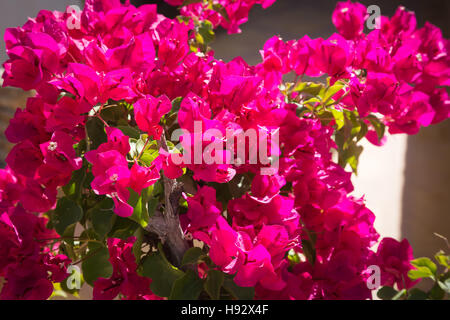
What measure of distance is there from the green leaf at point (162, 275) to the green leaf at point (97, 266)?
57 mm

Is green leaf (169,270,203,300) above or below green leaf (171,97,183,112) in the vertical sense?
below

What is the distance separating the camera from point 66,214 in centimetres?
54

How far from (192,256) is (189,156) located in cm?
18

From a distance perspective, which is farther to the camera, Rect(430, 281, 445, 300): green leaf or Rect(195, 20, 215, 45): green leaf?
Rect(195, 20, 215, 45): green leaf

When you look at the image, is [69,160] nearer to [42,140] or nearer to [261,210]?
[42,140]

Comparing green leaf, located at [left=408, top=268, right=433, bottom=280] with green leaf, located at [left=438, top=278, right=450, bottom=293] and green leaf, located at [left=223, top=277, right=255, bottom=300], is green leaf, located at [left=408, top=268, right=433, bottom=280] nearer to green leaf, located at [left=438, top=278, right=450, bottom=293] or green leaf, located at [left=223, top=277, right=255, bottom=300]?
green leaf, located at [left=438, top=278, right=450, bottom=293]

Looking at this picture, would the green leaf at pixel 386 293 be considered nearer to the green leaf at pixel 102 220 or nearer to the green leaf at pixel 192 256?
the green leaf at pixel 192 256

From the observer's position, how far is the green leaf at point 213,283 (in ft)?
1.72

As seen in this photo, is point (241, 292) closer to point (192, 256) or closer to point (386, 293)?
point (192, 256)

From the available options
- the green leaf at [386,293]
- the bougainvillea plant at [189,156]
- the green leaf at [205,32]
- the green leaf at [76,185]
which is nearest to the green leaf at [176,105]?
the bougainvillea plant at [189,156]

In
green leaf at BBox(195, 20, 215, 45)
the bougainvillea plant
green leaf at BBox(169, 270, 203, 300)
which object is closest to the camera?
the bougainvillea plant

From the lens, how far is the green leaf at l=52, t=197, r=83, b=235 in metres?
0.53

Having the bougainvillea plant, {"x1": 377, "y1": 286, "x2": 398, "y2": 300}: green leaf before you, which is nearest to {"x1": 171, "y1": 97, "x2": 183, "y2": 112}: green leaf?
the bougainvillea plant

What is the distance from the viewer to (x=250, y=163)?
484 millimetres
